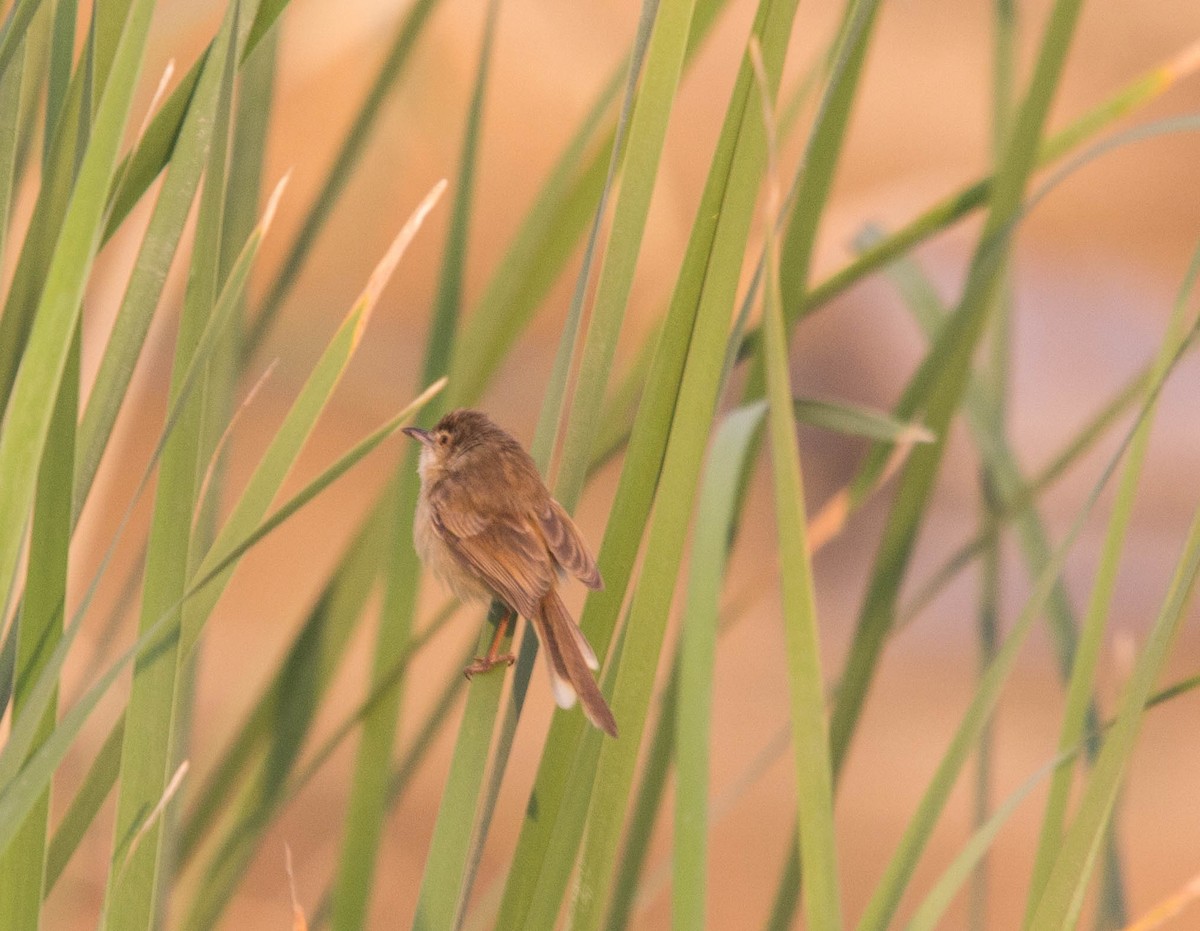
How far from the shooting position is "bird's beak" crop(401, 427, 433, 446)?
1.32 metres

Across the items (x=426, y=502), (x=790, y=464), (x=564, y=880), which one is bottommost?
(x=564, y=880)

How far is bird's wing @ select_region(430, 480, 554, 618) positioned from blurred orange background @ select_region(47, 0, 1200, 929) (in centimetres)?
209

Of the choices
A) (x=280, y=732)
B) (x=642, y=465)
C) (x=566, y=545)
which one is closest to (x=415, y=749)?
(x=280, y=732)

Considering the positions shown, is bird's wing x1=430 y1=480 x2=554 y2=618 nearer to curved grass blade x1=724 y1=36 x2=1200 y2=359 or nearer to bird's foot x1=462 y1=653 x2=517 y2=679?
bird's foot x1=462 y1=653 x2=517 y2=679

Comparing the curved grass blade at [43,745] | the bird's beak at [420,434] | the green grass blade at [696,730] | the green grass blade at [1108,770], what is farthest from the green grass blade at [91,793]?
the green grass blade at [1108,770]

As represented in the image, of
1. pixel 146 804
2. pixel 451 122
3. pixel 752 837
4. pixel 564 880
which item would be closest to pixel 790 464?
pixel 564 880

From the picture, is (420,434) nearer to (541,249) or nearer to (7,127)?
(541,249)

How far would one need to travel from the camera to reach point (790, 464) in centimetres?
73

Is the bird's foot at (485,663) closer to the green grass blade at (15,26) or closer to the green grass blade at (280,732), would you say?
the green grass blade at (280,732)

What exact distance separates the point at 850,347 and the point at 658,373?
3.60 m

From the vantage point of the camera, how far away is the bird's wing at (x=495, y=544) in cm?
115

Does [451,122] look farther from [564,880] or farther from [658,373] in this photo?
[564,880]

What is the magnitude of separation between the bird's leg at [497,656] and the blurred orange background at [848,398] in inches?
87.8

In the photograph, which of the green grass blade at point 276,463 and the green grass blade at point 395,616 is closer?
the green grass blade at point 276,463
